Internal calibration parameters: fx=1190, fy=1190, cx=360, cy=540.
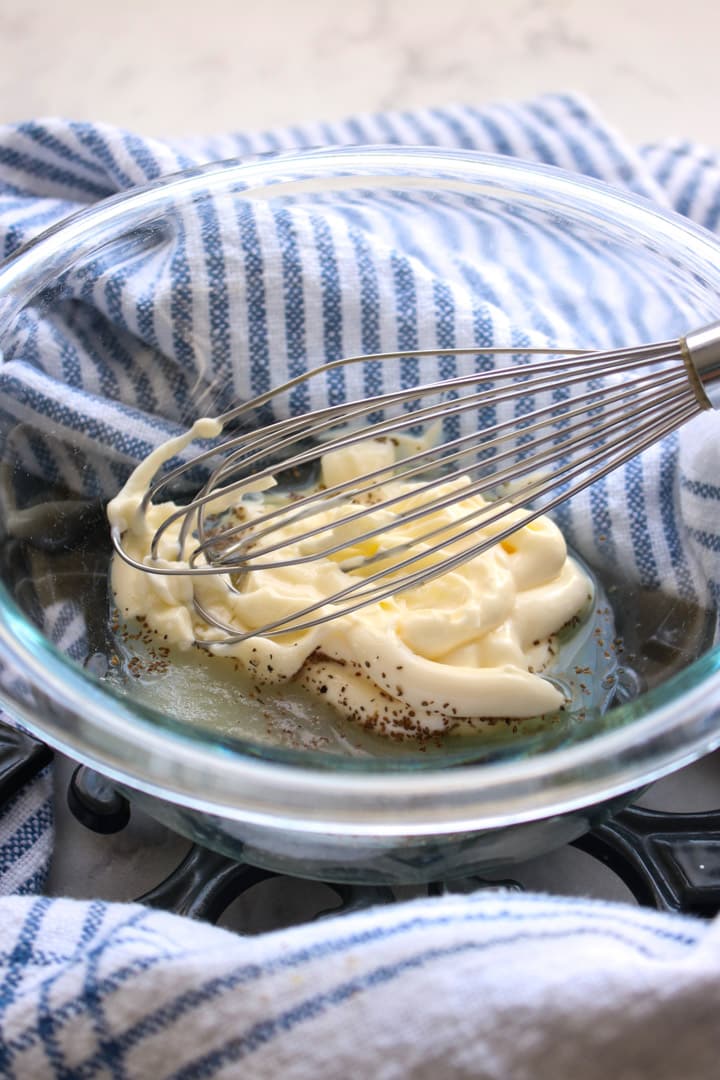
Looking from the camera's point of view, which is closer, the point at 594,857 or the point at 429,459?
the point at 594,857

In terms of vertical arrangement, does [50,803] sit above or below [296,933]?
below

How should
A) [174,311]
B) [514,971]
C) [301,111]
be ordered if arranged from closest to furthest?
[514,971] < [174,311] < [301,111]

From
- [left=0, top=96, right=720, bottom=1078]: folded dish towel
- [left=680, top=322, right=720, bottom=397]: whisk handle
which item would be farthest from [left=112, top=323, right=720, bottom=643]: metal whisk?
[left=0, top=96, right=720, bottom=1078]: folded dish towel

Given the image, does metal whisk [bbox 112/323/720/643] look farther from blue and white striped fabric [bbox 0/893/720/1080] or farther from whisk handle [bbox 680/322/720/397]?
blue and white striped fabric [bbox 0/893/720/1080]

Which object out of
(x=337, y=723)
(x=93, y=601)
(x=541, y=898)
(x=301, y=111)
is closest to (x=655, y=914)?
(x=541, y=898)

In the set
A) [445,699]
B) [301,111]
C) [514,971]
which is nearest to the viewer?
[514,971]

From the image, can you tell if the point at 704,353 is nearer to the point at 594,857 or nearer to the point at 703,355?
the point at 703,355

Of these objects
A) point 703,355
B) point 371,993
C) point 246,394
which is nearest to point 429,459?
point 246,394

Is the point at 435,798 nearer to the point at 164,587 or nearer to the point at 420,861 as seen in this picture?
the point at 420,861
